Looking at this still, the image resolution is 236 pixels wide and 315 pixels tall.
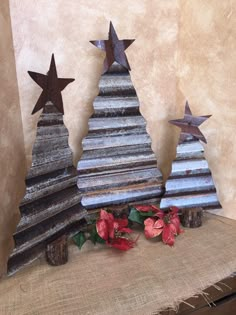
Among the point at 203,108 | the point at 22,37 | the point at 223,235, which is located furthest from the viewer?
the point at 203,108

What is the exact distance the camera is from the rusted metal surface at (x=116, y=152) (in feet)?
3.26

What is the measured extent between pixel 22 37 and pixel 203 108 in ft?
2.18

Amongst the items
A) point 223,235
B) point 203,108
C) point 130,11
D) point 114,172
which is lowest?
point 223,235

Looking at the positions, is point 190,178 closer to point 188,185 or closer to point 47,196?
point 188,185

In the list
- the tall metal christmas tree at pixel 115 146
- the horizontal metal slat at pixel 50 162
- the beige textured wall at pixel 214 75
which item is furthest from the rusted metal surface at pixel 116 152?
the beige textured wall at pixel 214 75

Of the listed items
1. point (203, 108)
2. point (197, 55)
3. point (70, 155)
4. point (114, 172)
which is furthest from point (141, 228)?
point (197, 55)

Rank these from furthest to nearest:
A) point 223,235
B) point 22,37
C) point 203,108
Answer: point 203,108, point 223,235, point 22,37

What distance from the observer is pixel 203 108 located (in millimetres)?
1137

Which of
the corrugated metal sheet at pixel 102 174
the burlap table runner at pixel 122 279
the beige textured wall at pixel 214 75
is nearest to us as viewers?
the burlap table runner at pixel 122 279

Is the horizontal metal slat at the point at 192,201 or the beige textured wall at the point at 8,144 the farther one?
the horizontal metal slat at the point at 192,201

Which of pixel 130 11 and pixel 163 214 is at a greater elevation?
pixel 130 11

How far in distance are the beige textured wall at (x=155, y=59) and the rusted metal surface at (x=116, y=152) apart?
8cm

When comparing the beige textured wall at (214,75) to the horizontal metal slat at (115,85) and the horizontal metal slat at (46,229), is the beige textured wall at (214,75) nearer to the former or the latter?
the horizontal metal slat at (115,85)

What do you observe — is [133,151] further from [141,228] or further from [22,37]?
[22,37]
